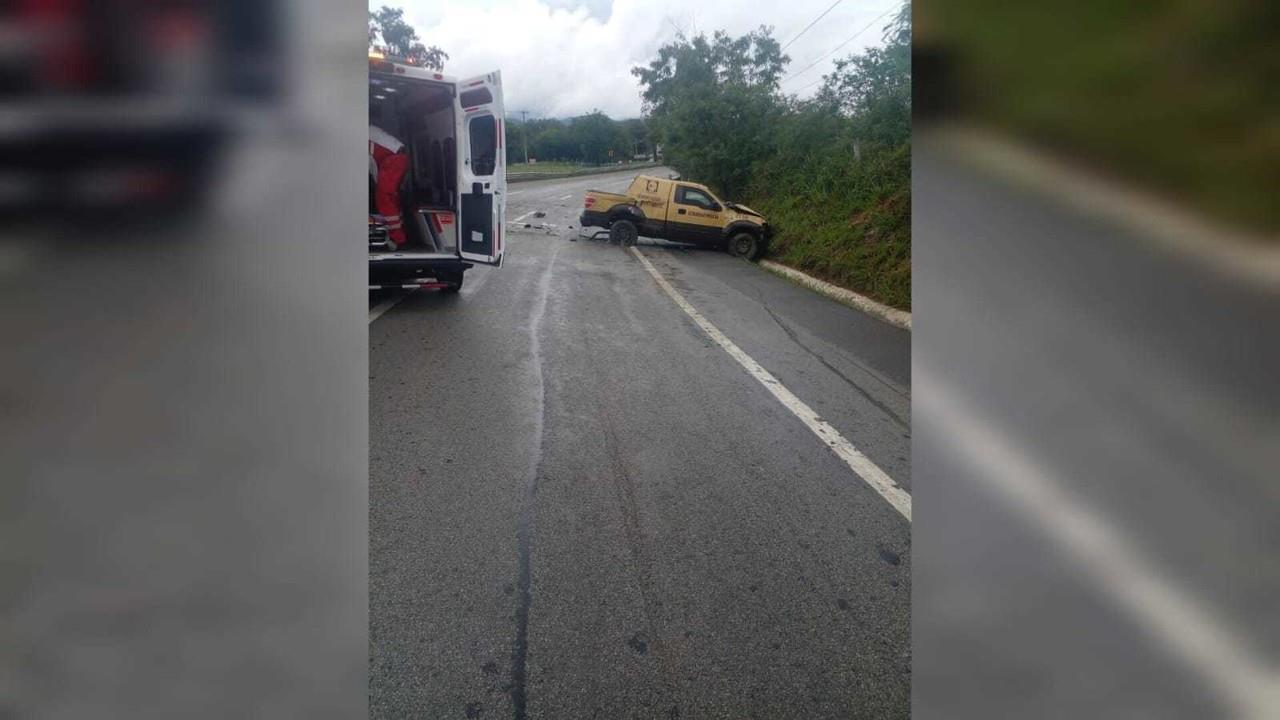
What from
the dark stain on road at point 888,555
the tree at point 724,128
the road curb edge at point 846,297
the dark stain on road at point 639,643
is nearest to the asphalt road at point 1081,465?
the dark stain on road at point 639,643

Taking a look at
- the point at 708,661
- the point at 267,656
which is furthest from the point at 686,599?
the point at 267,656

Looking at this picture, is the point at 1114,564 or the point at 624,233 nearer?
the point at 1114,564

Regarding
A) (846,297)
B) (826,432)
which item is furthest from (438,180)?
(826,432)

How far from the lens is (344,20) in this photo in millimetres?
653

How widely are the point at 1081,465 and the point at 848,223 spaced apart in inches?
638

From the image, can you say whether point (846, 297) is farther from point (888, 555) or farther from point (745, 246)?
point (888, 555)

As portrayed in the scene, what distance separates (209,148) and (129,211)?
0.07m

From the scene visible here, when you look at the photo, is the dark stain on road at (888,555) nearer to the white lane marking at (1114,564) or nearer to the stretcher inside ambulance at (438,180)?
the white lane marking at (1114,564)

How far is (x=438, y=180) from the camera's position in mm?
9969

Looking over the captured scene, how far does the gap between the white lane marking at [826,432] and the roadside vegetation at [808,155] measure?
327cm

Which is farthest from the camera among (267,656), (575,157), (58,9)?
(575,157)

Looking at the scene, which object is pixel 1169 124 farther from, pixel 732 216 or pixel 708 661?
pixel 732 216

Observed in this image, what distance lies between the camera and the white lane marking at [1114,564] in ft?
1.81

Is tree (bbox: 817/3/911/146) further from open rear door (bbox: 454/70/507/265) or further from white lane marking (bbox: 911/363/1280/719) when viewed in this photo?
white lane marking (bbox: 911/363/1280/719)
